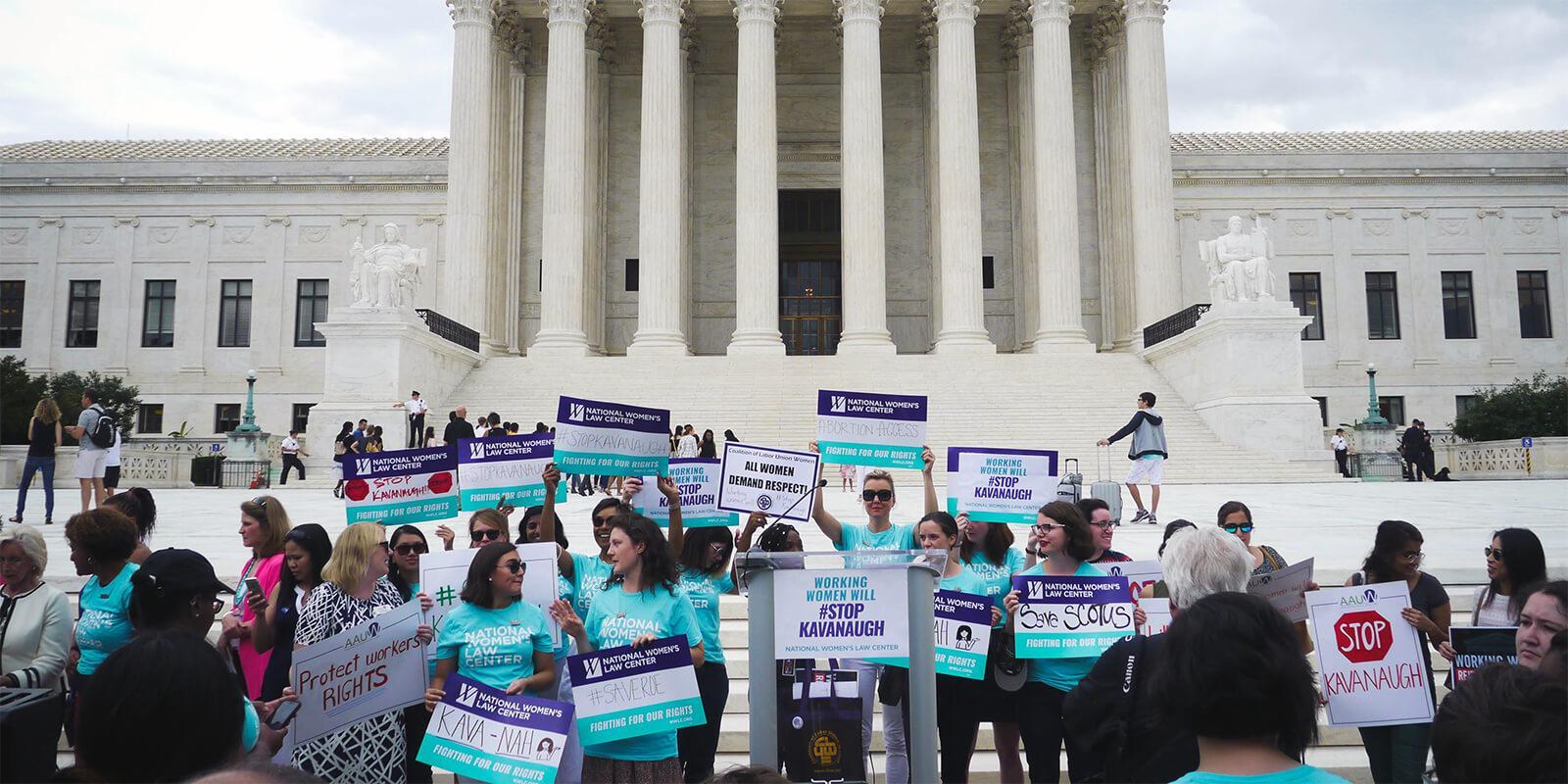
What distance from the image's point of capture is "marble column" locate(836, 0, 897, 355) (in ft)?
108

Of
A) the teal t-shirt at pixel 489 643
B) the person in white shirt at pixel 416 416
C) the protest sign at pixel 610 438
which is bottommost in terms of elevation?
the teal t-shirt at pixel 489 643

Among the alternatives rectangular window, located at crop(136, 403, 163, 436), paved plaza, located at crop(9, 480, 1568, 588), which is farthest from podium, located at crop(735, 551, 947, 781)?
rectangular window, located at crop(136, 403, 163, 436)

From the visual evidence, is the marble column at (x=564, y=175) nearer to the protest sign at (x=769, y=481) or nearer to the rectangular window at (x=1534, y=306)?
the protest sign at (x=769, y=481)

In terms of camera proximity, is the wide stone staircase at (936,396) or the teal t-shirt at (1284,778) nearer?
the teal t-shirt at (1284,778)

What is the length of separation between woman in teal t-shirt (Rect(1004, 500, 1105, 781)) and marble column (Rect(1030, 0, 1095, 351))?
28073mm

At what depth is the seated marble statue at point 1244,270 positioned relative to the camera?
26.8 meters

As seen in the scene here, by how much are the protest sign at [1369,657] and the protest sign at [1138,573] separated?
90 cm

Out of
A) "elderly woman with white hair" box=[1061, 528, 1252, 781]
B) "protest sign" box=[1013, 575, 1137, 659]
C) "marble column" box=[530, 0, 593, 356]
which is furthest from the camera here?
"marble column" box=[530, 0, 593, 356]

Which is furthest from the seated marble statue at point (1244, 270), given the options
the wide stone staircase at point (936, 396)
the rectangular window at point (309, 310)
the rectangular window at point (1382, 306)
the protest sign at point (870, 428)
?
the rectangular window at point (309, 310)

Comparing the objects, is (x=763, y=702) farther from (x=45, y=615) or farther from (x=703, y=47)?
(x=703, y=47)

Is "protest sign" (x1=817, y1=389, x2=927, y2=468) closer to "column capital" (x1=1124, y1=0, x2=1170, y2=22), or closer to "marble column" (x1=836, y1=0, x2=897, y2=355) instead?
"marble column" (x1=836, y1=0, x2=897, y2=355)

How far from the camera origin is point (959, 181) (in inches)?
1304

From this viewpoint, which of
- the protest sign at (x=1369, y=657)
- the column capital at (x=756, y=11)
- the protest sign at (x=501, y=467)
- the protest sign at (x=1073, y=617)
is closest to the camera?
the protest sign at (x=1369, y=657)

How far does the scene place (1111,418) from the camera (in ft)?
85.3
